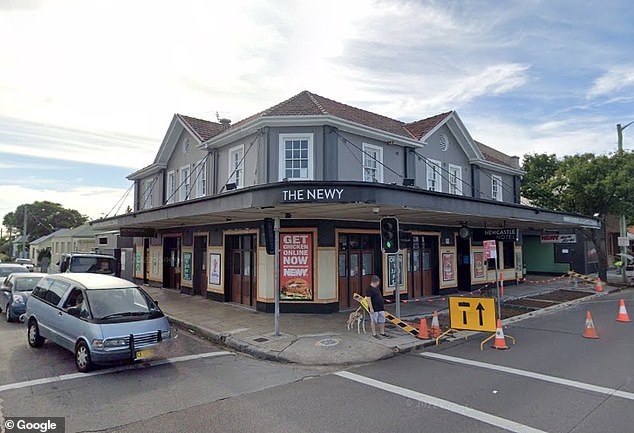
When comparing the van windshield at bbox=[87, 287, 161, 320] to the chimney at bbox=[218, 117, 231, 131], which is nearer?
the van windshield at bbox=[87, 287, 161, 320]

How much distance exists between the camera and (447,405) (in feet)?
19.1

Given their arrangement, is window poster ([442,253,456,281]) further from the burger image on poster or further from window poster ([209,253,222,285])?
window poster ([209,253,222,285])

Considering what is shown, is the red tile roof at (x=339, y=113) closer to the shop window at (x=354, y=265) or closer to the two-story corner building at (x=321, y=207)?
the two-story corner building at (x=321, y=207)

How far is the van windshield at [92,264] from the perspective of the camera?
1691 centimetres

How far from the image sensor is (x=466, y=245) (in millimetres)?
19344

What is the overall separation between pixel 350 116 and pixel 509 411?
41.3 feet

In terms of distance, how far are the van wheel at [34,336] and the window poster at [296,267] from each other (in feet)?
20.9

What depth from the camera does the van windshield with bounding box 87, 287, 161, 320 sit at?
7.77 meters

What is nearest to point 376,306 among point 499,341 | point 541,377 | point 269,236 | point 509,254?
point 499,341

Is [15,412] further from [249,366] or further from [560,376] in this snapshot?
[560,376]

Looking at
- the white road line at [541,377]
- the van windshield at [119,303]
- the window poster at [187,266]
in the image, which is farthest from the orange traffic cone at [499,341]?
the window poster at [187,266]

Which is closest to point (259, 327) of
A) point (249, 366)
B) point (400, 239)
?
point (249, 366)

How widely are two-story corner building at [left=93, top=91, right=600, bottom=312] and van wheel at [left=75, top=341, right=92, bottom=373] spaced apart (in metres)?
4.57

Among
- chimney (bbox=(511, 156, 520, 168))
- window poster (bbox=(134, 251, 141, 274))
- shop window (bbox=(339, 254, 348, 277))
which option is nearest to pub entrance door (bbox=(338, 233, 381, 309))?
shop window (bbox=(339, 254, 348, 277))
